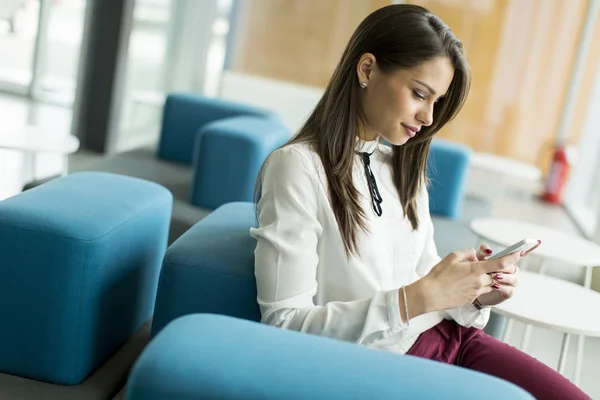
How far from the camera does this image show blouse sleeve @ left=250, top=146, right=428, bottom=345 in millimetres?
1578

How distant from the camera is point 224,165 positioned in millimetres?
3664

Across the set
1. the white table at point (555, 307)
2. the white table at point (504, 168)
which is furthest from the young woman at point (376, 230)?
the white table at point (504, 168)

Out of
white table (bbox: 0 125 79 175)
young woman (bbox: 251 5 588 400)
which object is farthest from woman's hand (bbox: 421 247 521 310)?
white table (bbox: 0 125 79 175)

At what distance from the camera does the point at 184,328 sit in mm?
1240

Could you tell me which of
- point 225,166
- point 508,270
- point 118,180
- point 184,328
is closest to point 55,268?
point 118,180

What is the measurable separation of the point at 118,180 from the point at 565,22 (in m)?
6.63

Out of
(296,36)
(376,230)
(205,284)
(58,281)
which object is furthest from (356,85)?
(296,36)

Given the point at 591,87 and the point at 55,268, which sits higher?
the point at 591,87

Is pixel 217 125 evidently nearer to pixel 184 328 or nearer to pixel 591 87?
pixel 184 328

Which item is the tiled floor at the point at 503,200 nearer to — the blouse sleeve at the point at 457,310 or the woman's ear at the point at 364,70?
the blouse sleeve at the point at 457,310

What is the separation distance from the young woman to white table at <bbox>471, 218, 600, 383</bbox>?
4.16ft

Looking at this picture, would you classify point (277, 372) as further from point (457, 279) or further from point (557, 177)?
point (557, 177)

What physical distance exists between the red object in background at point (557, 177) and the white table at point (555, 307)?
A: 520 centimetres

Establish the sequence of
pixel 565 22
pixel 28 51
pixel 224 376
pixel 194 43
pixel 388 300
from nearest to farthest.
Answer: pixel 224 376, pixel 388 300, pixel 28 51, pixel 194 43, pixel 565 22
